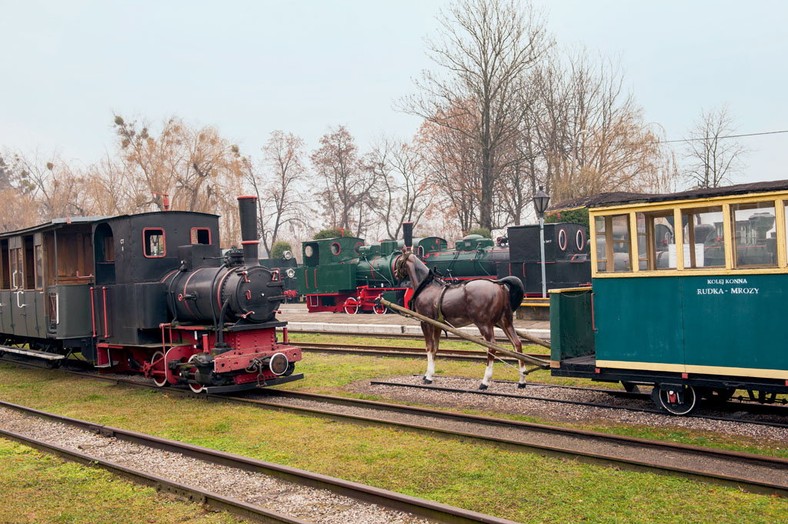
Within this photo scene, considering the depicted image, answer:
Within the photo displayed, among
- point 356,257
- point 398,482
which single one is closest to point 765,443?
point 398,482

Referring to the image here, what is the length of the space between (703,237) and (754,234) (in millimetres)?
582

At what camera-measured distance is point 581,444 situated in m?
7.78

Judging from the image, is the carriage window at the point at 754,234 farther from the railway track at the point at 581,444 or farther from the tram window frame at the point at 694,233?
the railway track at the point at 581,444

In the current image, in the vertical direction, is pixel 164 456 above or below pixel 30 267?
below

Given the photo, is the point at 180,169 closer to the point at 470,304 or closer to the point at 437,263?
the point at 437,263

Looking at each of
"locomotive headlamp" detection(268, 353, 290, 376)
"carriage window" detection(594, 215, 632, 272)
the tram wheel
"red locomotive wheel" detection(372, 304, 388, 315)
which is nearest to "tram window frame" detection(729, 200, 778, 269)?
"carriage window" detection(594, 215, 632, 272)

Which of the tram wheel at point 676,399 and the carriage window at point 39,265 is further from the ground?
the carriage window at point 39,265

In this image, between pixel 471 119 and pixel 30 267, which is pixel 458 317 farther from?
pixel 471 119

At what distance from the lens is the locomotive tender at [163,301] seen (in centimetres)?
1123

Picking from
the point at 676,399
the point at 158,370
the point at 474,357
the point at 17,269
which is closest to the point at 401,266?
the point at 474,357

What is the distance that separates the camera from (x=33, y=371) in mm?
15711

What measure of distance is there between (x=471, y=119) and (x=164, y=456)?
3214 centimetres

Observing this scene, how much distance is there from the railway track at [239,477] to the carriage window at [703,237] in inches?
186

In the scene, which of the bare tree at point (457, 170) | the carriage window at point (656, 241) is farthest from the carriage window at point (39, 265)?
the bare tree at point (457, 170)
